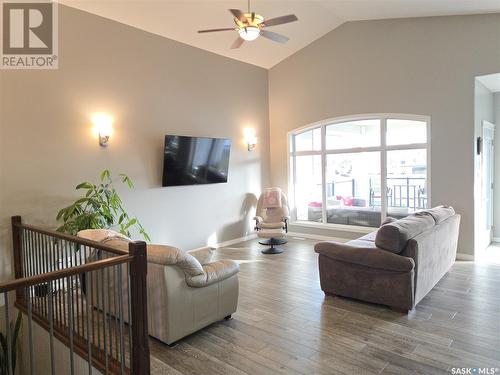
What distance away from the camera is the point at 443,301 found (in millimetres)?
3898

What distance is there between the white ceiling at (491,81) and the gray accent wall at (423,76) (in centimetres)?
16

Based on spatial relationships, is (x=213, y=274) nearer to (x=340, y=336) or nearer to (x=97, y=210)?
(x=340, y=336)

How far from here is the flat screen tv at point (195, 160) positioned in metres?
5.61

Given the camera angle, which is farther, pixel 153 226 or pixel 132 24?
pixel 153 226

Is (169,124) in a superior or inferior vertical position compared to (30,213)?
superior

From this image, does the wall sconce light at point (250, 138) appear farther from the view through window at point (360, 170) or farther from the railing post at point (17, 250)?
the railing post at point (17, 250)

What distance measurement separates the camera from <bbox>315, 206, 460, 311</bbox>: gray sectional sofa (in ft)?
11.6

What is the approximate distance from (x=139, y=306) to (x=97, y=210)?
230cm

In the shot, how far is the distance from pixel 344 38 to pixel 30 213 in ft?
19.4

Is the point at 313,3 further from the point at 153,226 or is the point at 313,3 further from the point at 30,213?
the point at 30,213

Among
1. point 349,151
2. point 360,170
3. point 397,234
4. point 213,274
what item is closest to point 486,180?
point 360,170

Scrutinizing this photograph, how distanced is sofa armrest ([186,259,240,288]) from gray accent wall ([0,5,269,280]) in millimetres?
2387

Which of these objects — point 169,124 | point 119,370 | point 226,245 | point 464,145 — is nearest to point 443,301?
point 464,145

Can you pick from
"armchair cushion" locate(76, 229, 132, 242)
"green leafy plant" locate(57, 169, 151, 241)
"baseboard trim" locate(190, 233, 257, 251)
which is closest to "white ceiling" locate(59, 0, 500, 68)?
"green leafy plant" locate(57, 169, 151, 241)
